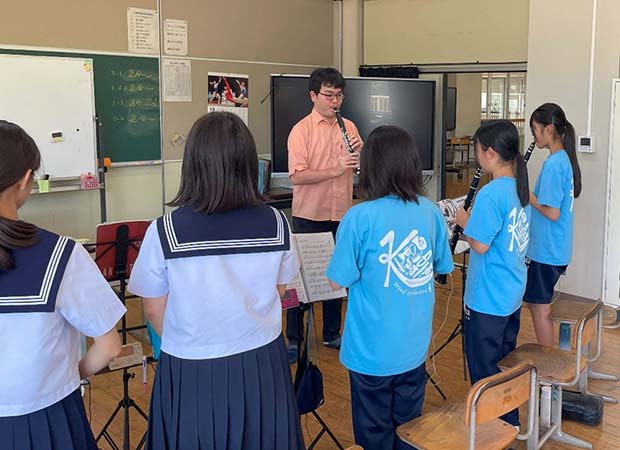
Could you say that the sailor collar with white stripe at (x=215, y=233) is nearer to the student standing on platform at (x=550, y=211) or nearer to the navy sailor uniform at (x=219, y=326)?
the navy sailor uniform at (x=219, y=326)

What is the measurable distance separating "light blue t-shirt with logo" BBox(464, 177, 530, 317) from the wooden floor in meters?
0.41

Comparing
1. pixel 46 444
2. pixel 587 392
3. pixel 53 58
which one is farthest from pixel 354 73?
pixel 46 444

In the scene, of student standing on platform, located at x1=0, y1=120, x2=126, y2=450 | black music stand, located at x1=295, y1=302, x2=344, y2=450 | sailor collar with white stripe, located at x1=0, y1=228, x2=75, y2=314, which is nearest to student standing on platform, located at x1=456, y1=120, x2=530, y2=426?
black music stand, located at x1=295, y1=302, x2=344, y2=450

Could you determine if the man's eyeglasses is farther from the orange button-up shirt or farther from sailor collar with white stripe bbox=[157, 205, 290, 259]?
sailor collar with white stripe bbox=[157, 205, 290, 259]

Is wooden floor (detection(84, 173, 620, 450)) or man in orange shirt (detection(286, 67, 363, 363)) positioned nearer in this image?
wooden floor (detection(84, 173, 620, 450))

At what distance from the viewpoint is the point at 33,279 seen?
1.29 m

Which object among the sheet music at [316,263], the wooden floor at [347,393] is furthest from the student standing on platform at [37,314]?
the wooden floor at [347,393]

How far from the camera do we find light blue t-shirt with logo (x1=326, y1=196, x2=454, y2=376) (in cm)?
199

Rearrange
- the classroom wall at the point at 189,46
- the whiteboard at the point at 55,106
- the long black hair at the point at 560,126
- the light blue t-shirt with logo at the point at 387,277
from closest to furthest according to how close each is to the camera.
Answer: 1. the light blue t-shirt with logo at the point at 387,277
2. the long black hair at the point at 560,126
3. the whiteboard at the point at 55,106
4. the classroom wall at the point at 189,46

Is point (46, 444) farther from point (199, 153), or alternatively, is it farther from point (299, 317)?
point (299, 317)

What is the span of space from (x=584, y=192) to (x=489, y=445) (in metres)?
3.16

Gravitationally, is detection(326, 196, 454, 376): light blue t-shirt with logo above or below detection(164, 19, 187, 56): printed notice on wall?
below

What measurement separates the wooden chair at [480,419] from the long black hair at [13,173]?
1246 millimetres

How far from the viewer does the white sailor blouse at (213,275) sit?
1592 mm
